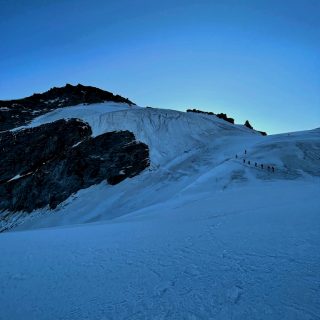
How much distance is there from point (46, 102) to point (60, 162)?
109 feet

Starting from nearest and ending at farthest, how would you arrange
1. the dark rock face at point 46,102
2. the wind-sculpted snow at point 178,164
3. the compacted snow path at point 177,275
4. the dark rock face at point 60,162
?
1. the compacted snow path at point 177,275
2. the wind-sculpted snow at point 178,164
3. the dark rock face at point 60,162
4. the dark rock face at point 46,102

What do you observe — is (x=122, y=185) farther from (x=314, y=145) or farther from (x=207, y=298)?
(x=207, y=298)

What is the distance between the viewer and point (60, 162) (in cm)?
3959

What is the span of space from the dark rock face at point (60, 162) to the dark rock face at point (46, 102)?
32.9 feet

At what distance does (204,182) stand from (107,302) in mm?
21530

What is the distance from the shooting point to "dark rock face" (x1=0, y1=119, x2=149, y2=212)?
1423 inches

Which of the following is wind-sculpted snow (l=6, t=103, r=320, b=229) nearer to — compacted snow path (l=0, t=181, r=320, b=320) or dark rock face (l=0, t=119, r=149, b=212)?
dark rock face (l=0, t=119, r=149, b=212)

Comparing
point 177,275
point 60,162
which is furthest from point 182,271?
point 60,162

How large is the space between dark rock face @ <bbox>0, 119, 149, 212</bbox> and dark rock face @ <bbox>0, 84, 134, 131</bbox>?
395 inches

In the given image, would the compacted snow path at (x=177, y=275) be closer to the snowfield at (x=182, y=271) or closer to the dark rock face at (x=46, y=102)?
the snowfield at (x=182, y=271)

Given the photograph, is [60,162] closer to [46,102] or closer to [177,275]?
[46,102]

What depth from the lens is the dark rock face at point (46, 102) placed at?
5781 cm

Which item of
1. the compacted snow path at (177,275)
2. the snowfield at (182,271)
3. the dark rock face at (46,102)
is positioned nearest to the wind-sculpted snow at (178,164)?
the snowfield at (182,271)

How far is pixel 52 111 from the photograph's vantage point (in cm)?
5897
